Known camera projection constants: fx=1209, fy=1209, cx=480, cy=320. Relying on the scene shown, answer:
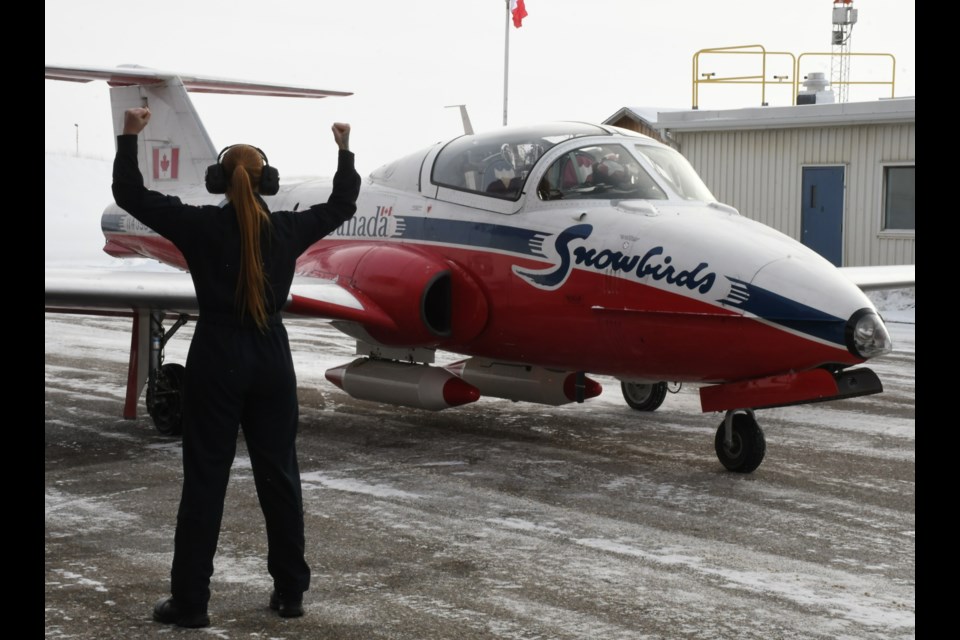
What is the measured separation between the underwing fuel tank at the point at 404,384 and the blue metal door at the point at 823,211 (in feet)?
44.9

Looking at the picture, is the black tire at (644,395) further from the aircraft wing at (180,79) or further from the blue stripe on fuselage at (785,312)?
the aircraft wing at (180,79)

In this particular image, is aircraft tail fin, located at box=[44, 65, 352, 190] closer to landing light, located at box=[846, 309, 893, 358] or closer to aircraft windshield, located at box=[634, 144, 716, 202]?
aircraft windshield, located at box=[634, 144, 716, 202]

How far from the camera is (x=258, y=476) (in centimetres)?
539

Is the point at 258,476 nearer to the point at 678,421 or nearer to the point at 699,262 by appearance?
the point at 699,262

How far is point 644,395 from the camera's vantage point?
11.8 metres

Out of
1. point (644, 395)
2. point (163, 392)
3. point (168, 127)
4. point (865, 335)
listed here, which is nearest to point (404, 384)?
point (163, 392)

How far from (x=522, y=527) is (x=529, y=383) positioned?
10.3 feet

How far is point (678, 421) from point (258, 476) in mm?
6506

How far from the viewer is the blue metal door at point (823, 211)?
22.0 meters

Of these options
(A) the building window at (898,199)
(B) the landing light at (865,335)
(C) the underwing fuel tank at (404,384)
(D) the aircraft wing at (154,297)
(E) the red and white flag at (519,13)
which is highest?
(E) the red and white flag at (519,13)

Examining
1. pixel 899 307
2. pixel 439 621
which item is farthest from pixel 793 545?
pixel 899 307

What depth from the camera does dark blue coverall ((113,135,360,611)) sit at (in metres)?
5.22

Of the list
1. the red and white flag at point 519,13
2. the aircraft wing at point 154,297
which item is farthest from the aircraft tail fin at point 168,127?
the red and white flag at point 519,13

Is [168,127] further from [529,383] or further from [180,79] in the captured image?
[529,383]
